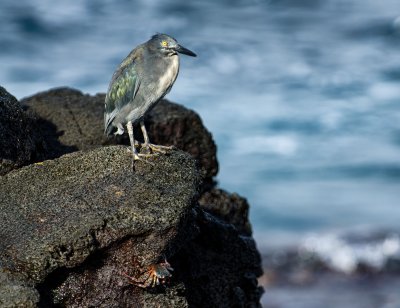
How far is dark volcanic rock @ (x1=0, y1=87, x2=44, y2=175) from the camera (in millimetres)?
7793

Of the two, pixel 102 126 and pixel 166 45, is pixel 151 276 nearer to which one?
pixel 166 45

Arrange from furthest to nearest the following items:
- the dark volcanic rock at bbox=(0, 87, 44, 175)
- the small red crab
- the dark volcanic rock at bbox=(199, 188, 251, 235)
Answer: the dark volcanic rock at bbox=(199, 188, 251, 235), the dark volcanic rock at bbox=(0, 87, 44, 175), the small red crab

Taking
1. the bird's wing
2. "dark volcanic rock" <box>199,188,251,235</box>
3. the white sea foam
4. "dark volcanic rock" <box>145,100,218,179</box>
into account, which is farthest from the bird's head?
the white sea foam

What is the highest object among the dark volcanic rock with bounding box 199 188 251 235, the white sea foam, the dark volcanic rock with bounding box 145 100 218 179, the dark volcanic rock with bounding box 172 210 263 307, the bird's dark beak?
the white sea foam

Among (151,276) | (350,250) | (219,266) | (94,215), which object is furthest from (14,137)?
(350,250)

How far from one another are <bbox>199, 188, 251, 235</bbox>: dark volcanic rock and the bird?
82.8 inches

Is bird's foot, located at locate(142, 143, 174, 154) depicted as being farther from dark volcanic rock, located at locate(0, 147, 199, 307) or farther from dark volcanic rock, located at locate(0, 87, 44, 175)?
dark volcanic rock, located at locate(0, 87, 44, 175)

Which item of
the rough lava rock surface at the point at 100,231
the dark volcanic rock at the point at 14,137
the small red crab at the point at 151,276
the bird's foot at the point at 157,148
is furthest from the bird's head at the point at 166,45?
the small red crab at the point at 151,276

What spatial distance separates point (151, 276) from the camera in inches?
268

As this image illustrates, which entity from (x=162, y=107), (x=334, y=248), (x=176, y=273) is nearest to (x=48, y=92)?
(x=162, y=107)

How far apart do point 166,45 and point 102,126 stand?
2324 millimetres

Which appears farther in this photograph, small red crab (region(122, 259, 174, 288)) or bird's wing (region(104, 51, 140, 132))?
bird's wing (region(104, 51, 140, 132))

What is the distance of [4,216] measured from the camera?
6.93 metres

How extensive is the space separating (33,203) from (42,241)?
2.07 feet
